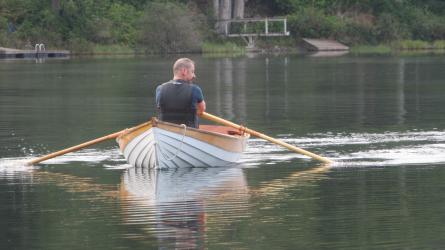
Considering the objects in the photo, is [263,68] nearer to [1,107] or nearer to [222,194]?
[1,107]

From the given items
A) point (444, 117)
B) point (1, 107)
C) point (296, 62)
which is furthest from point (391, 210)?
point (296, 62)

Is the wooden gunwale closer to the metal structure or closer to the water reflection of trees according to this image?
the water reflection of trees

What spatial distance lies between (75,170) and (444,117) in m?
12.3

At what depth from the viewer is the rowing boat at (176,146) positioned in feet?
69.6

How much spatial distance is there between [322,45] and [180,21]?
41.8ft

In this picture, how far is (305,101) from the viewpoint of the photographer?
39.1m

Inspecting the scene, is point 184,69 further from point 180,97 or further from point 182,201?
point 182,201

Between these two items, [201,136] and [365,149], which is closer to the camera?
[201,136]

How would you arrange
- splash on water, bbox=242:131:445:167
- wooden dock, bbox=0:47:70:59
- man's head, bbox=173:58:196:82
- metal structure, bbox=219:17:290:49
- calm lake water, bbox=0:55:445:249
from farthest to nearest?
1. metal structure, bbox=219:17:290:49
2. wooden dock, bbox=0:47:70:59
3. splash on water, bbox=242:131:445:167
4. man's head, bbox=173:58:196:82
5. calm lake water, bbox=0:55:445:249

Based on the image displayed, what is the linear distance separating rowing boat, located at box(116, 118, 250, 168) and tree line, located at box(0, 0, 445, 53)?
6649 centimetres

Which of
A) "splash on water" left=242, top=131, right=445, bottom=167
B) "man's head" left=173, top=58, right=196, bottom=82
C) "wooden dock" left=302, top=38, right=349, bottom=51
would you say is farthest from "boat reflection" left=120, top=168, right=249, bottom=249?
"wooden dock" left=302, top=38, right=349, bottom=51

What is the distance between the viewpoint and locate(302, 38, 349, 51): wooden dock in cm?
9788

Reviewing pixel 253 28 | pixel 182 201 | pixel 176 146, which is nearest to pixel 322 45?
pixel 253 28

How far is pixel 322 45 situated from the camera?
322ft
